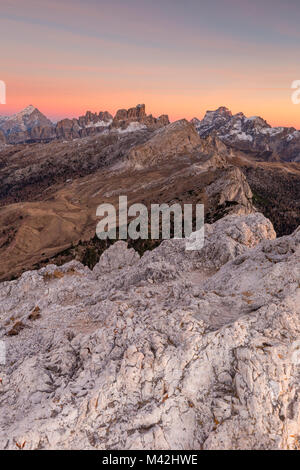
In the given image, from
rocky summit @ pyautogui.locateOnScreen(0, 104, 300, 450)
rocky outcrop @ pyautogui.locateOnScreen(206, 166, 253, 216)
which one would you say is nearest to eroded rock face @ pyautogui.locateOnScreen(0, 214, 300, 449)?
rocky summit @ pyautogui.locateOnScreen(0, 104, 300, 450)

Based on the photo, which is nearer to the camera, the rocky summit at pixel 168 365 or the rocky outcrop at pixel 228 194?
the rocky summit at pixel 168 365

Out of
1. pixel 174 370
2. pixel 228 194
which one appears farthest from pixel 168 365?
pixel 228 194

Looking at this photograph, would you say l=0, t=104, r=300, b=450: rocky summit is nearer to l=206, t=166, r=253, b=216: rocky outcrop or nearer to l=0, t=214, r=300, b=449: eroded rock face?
l=0, t=214, r=300, b=449: eroded rock face

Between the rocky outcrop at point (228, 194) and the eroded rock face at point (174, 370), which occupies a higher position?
the eroded rock face at point (174, 370)

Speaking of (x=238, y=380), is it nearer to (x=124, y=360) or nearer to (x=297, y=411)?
(x=297, y=411)

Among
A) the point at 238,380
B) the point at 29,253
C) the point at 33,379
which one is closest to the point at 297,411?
the point at 238,380

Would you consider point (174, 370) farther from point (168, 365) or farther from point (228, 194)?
point (228, 194)

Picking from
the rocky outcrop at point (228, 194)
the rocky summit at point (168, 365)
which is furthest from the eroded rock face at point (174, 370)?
the rocky outcrop at point (228, 194)

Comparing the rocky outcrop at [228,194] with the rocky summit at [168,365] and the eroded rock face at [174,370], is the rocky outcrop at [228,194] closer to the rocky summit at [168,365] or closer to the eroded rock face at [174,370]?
the rocky summit at [168,365]

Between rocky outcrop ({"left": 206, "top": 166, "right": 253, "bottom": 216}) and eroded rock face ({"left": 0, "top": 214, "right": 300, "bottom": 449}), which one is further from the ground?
eroded rock face ({"left": 0, "top": 214, "right": 300, "bottom": 449})

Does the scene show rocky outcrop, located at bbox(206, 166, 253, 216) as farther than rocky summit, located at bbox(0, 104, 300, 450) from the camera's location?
Yes
